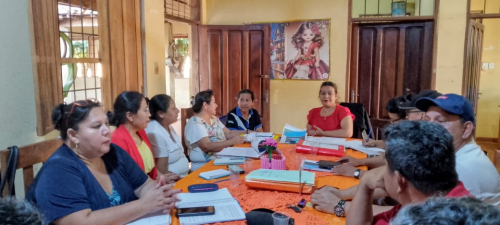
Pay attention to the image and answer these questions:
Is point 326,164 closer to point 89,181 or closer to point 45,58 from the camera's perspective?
point 89,181

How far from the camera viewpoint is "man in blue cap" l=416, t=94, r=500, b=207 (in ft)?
4.65

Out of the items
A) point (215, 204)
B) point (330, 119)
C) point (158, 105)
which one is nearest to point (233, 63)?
point (330, 119)

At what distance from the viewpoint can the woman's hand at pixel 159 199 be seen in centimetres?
144

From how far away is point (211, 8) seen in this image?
17.6 ft

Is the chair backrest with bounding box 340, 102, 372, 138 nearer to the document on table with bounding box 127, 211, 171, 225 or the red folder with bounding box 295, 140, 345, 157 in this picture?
the red folder with bounding box 295, 140, 345, 157

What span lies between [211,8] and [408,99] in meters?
3.50

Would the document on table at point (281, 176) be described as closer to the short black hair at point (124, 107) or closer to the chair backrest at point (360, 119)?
the short black hair at point (124, 107)

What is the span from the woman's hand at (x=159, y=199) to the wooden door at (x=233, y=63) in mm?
3863

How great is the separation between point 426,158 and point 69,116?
1397 mm

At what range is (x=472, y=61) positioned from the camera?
4.70 meters

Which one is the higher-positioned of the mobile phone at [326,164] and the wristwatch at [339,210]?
the mobile phone at [326,164]

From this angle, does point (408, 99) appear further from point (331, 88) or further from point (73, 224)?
point (73, 224)

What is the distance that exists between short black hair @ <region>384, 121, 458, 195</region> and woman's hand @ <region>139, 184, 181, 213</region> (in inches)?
34.5

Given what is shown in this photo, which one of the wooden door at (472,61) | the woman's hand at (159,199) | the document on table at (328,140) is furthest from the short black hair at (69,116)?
the wooden door at (472,61)
